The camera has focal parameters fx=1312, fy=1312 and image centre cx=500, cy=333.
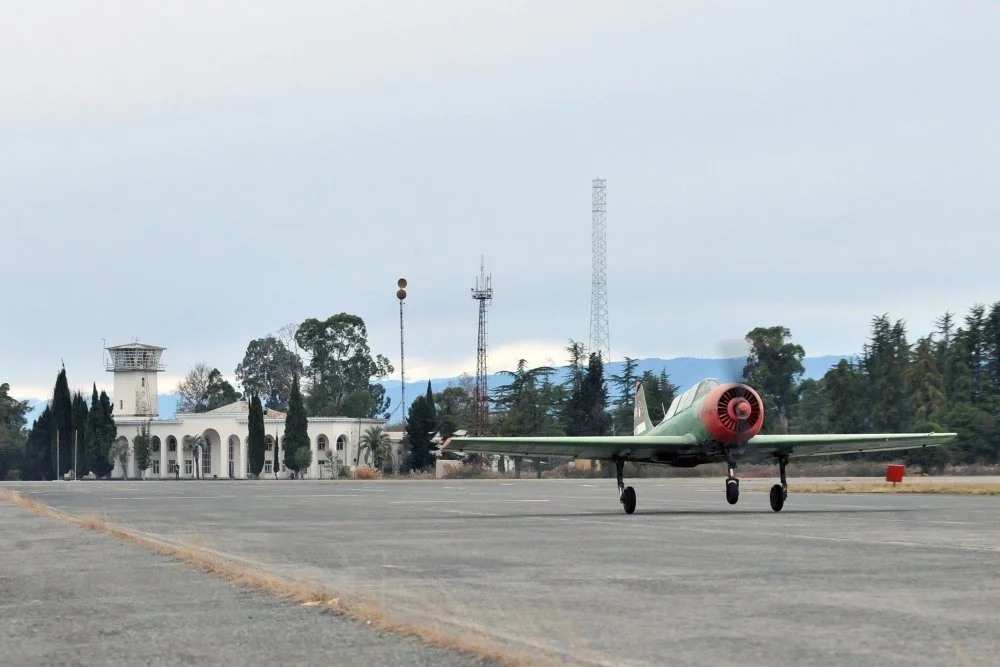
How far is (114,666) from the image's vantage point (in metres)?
8.61

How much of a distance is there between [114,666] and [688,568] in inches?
322

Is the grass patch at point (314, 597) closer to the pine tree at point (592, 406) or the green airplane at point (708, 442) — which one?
the green airplane at point (708, 442)

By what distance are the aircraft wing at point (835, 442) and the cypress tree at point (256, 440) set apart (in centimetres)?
11524

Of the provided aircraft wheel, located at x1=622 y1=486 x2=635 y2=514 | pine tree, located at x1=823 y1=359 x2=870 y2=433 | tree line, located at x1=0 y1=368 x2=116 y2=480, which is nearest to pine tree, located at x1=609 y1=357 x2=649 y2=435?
pine tree, located at x1=823 y1=359 x2=870 y2=433

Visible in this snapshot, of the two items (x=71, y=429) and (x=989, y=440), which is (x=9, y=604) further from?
(x=71, y=429)

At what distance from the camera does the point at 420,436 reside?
5453 inches

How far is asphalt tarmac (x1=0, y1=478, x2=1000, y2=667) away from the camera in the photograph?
9086 mm

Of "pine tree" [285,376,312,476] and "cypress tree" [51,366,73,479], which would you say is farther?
"cypress tree" [51,366,73,479]

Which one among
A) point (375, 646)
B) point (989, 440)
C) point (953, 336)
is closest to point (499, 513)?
point (375, 646)

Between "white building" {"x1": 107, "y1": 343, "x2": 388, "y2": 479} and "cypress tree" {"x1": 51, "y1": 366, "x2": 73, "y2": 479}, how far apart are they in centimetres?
774

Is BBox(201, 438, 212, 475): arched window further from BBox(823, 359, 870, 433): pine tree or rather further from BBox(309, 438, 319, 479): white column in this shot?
BBox(823, 359, 870, 433): pine tree

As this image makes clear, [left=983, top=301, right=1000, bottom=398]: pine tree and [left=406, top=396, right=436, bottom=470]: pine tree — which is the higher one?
[left=983, top=301, right=1000, bottom=398]: pine tree

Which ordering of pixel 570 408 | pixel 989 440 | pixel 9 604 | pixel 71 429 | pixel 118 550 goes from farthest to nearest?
pixel 71 429, pixel 570 408, pixel 989 440, pixel 118 550, pixel 9 604

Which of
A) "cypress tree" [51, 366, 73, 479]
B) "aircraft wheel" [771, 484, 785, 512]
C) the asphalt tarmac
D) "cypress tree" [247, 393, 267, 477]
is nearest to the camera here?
the asphalt tarmac
